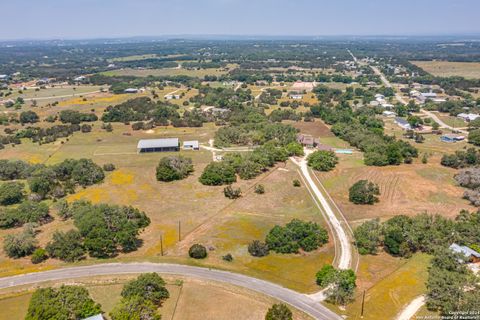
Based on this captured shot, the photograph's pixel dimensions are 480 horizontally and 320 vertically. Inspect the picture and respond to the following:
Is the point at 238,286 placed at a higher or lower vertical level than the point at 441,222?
lower

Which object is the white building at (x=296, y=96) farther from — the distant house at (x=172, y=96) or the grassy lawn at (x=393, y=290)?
the grassy lawn at (x=393, y=290)

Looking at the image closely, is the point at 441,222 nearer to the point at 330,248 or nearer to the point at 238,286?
the point at 330,248

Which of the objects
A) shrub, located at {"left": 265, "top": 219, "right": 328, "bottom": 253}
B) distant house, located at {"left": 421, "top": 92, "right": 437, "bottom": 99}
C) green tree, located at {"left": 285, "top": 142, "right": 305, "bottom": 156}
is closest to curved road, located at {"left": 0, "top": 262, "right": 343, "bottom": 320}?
shrub, located at {"left": 265, "top": 219, "right": 328, "bottom": 253}

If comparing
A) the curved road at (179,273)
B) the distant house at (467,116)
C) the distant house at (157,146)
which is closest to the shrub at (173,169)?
the distant house at (157,146)

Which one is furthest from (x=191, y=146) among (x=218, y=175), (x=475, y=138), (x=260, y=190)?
(x=475, y=138)

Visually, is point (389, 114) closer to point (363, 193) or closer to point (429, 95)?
point (429, 95)

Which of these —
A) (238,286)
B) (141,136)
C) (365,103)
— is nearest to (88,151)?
(141,136)
